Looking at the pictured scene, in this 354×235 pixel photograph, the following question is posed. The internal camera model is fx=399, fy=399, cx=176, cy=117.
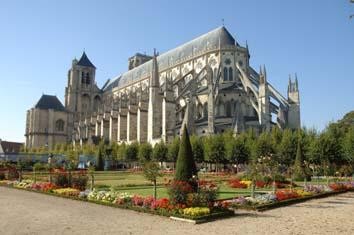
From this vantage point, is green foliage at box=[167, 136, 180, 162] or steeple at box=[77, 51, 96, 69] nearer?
green foliage at box=[167, 136, 180, 162]

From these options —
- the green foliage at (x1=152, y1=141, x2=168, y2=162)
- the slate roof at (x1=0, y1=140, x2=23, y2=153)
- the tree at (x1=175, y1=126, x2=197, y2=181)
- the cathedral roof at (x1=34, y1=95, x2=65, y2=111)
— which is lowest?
the tree at (x1=175, y1=126, x2=197, y2=181)

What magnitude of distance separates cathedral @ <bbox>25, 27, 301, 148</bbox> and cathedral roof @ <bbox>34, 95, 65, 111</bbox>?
443 cm

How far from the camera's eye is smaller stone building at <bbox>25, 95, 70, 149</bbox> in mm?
91562

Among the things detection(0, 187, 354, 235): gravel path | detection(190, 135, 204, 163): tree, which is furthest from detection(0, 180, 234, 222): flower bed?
detection(190, 135, 204, 163): tree

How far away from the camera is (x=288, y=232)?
33.3 ft

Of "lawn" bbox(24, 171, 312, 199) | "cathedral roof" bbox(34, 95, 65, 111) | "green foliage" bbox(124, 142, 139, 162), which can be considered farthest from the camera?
"cathedral roof" bbox(34, 95, 65, 111)

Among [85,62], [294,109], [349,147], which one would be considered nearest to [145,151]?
[294,109]

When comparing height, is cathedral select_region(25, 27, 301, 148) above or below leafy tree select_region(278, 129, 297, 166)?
above

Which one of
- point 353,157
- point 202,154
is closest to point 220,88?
point 202,154

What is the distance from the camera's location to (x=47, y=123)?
304 feet

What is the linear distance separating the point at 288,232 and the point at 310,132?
35.1 meters

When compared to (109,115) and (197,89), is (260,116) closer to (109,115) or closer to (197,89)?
(197,89)

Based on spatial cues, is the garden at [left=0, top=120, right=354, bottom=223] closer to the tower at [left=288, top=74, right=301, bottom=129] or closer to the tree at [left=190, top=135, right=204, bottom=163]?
the tree at [left=190, top=135, right=204, bottom=163]

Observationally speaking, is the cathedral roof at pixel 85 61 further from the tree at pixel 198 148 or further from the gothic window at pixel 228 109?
the tree at pixel 198 148
